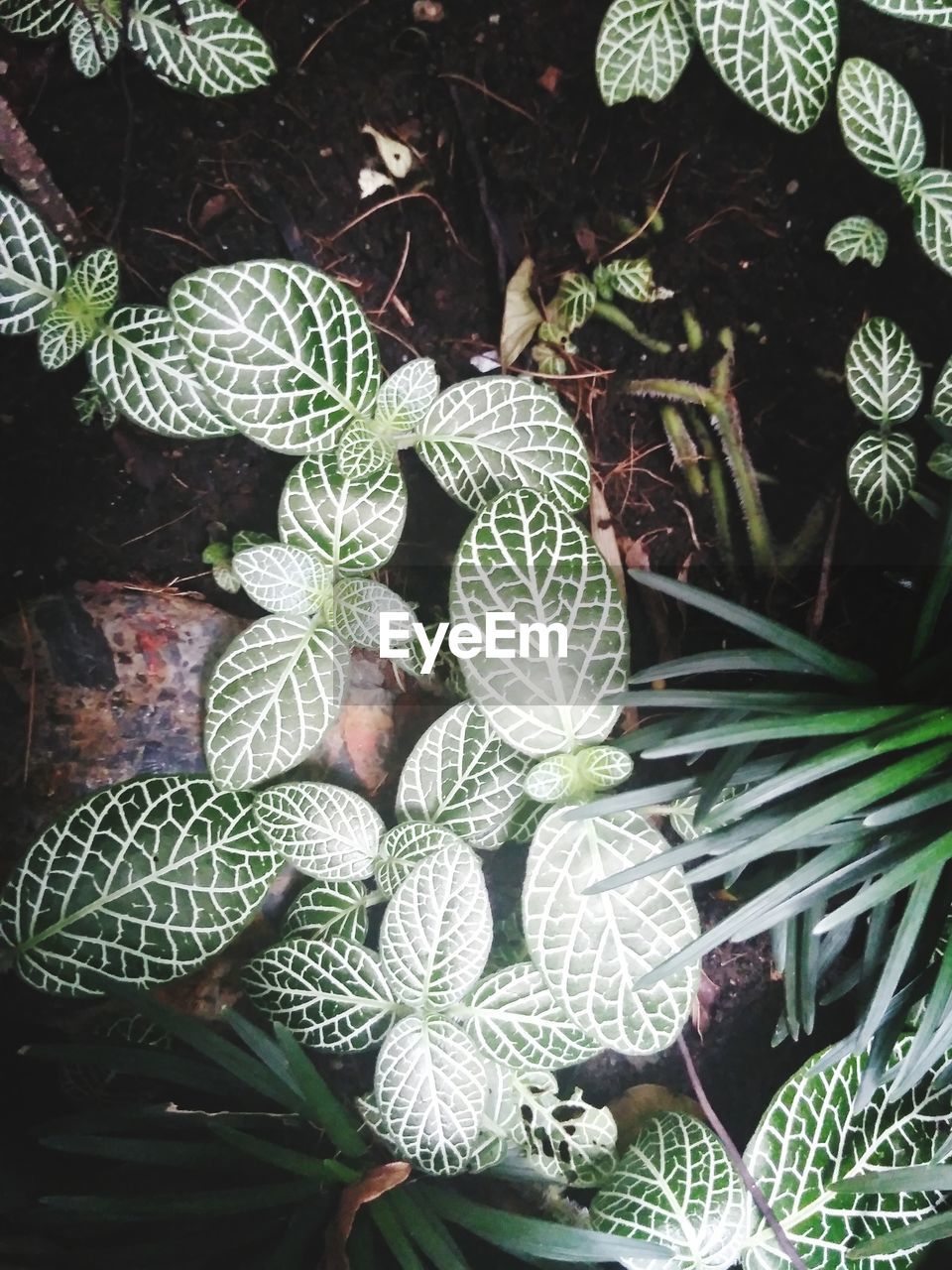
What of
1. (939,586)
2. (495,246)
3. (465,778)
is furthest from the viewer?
(495,246)

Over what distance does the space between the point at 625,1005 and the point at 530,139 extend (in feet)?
3.15

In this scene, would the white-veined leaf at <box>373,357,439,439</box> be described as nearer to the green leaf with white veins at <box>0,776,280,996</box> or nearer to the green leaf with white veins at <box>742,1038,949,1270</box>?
the green leaf with white veins at <box>0,776,280,996</box>

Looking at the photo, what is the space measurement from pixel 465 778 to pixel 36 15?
0.93 meters

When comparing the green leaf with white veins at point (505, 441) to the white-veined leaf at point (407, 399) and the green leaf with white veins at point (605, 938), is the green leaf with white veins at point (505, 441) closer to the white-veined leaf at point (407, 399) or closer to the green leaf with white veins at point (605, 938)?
the white-veined leaf at point (407, 399)

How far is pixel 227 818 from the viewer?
0.92 metres

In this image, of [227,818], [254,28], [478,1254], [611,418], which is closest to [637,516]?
[611,418]

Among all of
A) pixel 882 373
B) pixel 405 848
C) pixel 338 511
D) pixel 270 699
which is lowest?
pixel 405 848

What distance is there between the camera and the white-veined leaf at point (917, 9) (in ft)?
3.32

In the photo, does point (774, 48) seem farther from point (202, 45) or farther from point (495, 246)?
point (202, 45)

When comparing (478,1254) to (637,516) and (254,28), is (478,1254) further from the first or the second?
(254,28)

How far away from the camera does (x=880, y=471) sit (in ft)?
3.42

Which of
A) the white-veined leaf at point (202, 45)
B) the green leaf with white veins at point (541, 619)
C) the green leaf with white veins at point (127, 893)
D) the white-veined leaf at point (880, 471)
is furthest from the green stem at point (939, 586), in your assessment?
the white-veined leaf at point (202, 45)

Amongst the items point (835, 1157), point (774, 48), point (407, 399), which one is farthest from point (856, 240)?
point (835, 1157)

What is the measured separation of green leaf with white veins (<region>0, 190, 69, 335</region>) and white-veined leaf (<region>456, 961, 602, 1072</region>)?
2.73 ft
